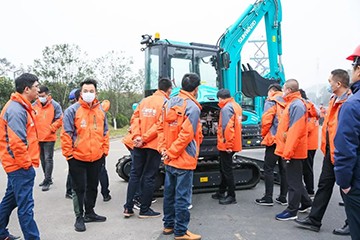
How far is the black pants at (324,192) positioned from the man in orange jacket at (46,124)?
4.91 meters

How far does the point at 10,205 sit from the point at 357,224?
3722mm

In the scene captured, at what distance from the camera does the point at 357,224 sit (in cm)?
246

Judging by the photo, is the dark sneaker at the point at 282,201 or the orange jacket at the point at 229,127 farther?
the dark sneaker at the point at 282,201

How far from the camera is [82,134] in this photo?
14.0ft

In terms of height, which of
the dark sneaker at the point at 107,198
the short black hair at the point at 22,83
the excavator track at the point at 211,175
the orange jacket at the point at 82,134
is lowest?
the dark sneaker at the point at 107,198

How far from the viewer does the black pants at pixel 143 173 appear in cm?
474

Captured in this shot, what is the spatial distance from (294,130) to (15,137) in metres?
3.50

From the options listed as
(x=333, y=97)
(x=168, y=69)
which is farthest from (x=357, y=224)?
(x=168, y=69)

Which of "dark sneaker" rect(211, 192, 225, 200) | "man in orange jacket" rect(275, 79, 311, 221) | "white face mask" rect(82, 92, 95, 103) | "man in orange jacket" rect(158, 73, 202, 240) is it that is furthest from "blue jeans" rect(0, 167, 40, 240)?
"man in orange jacket" rect(275, 79, 311, 221)

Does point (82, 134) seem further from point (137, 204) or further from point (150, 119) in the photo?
point (137, 204)

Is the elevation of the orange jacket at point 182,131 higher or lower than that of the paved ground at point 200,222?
higher

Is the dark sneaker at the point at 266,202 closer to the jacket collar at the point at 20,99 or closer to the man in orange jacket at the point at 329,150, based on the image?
the man in orange jacket at the point at 329,150

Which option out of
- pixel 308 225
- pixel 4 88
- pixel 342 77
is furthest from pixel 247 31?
pixel 4 88

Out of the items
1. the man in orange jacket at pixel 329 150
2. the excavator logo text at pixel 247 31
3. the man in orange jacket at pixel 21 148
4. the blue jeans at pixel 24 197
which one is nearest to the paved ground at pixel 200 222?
the man in orange jacket at pixel 329 150
